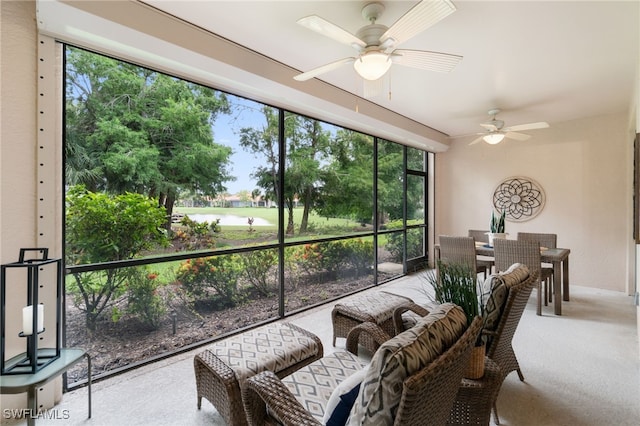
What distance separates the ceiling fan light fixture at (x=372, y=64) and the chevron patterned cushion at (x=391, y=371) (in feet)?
5.85

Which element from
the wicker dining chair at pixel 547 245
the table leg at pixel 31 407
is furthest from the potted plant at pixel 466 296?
the wicker dining chair at pixel 547 245

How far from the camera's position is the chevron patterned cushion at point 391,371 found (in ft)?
2.86

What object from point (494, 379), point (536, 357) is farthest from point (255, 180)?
point (536, 357)

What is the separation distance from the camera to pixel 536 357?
2.71 m

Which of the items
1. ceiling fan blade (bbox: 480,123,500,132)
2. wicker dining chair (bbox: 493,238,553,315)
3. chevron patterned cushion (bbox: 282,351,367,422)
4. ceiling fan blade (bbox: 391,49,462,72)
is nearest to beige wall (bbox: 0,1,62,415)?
chevron patterned cushion (bbox: 282,351,367,422)

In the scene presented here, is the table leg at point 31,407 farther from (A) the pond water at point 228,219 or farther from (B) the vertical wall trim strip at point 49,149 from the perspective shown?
(A) the pond water at point 228,219

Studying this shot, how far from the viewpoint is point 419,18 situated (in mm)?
1729

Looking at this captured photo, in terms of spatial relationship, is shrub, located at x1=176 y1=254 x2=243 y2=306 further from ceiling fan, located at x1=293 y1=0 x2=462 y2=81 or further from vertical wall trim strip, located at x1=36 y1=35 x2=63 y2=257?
ceiling fan, located at x1=293 y1=0 x2=462 y2=81

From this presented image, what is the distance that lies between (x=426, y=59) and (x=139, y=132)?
7.94ft

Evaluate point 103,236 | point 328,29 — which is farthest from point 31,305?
point 328,29

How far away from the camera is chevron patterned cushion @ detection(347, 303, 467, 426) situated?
87cm

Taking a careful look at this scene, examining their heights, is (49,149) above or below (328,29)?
below

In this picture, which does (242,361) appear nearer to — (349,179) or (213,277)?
(213,277)

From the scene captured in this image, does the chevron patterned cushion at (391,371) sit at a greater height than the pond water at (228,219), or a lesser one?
lesser
